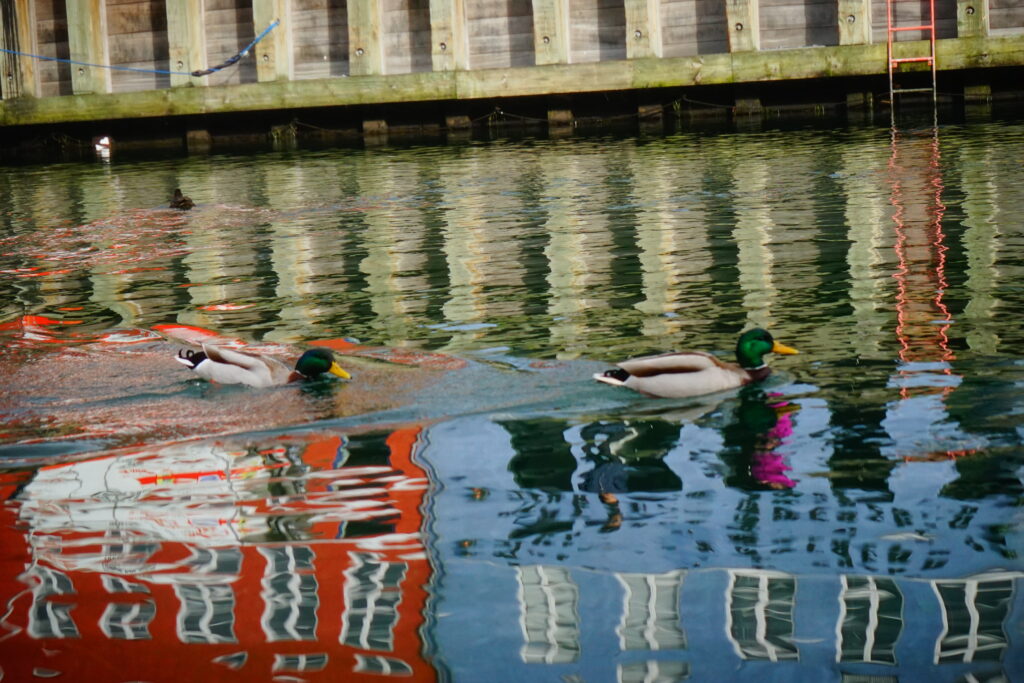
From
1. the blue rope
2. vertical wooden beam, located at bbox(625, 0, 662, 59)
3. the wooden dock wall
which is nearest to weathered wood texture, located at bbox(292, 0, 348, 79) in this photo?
the wooden dock wall

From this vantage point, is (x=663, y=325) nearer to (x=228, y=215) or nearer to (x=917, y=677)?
(x=917, y=677)

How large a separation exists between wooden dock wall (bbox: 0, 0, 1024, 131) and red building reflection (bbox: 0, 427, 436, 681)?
2414 centimetres

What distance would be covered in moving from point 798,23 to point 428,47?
8.52 metres

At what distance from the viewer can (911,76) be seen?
31.3 meters

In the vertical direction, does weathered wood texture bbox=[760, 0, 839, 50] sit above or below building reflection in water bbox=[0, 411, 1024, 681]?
above

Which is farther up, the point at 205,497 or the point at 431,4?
the point at 431,4

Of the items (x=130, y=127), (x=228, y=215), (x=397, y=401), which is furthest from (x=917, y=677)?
(x=130, y=127)

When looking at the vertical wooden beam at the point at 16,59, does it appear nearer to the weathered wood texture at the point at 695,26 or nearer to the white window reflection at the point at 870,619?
the weathered wood texture at the point at 695,26

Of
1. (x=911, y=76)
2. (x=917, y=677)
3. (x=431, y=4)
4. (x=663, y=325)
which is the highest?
(x=431, y=4)

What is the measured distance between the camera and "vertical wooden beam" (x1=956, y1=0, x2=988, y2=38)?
1200 inches

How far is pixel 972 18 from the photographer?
30.5 meters

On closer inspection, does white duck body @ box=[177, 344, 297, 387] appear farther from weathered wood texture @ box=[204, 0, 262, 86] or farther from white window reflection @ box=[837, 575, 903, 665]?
weathered wood texture @ box=[204, 0, 262, 86]

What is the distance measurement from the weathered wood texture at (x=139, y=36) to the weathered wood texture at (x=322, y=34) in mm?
3554

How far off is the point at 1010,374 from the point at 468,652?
5.04 m
